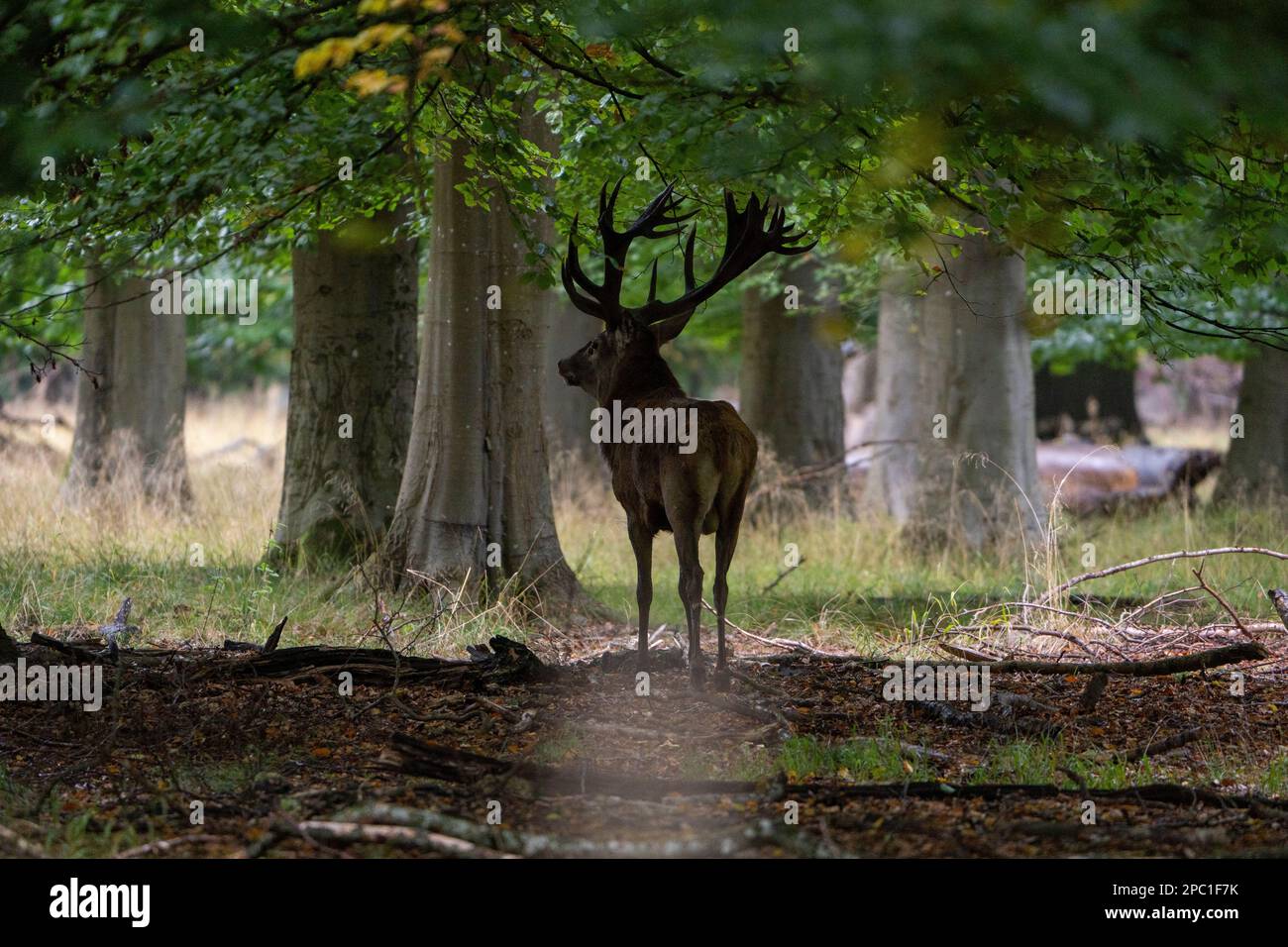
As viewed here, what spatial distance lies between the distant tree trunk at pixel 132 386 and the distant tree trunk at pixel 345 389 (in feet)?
14.4

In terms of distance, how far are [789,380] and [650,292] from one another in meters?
8.65

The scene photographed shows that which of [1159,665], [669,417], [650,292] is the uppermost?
[650,292]

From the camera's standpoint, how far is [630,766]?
6262mm

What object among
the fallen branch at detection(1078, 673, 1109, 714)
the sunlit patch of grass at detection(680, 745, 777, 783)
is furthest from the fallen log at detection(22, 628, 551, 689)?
the fallen branch at detection(1078, 673, 1109, 714)

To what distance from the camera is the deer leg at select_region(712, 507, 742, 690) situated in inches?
301

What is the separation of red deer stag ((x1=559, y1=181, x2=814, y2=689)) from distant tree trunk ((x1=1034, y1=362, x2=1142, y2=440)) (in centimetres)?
1721

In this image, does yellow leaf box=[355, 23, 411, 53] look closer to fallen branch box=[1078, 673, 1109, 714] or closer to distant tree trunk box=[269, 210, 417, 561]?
fallen branch box=[1078, 673, 1109, 714]

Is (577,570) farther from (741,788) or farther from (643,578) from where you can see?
(741,788)

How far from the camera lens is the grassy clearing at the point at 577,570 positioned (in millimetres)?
9500

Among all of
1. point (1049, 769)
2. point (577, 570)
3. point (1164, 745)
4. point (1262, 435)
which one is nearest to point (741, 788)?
point (1049, 769)

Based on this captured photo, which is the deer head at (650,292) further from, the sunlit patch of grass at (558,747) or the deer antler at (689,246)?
the sunlit patch of grass at (558,747)
